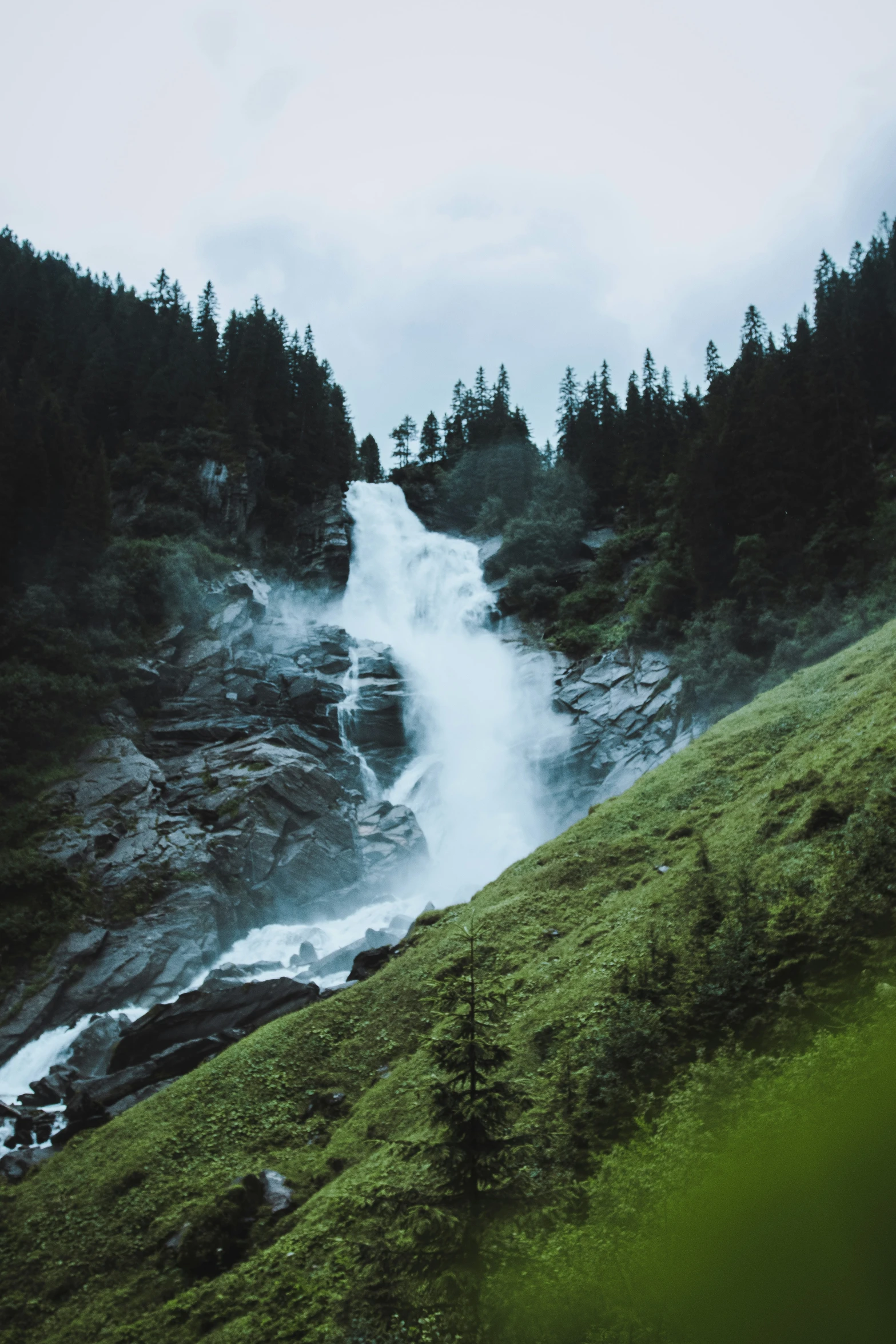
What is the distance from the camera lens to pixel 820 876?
8.92 meters

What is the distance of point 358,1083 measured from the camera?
11.1 meters

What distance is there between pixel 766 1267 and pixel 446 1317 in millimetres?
2914

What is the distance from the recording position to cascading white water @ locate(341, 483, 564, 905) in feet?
123

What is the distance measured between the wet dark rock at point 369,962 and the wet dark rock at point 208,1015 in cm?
211

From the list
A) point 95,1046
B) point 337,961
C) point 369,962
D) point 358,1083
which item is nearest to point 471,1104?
point 358,1083

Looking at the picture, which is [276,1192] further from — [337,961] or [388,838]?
[388,838]

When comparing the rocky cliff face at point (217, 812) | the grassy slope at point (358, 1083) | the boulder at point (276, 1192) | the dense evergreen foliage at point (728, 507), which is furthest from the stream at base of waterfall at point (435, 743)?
the boulder at point (276, 1192)

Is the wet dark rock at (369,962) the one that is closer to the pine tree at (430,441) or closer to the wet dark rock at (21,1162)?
the wet dark rock at (21,1162)

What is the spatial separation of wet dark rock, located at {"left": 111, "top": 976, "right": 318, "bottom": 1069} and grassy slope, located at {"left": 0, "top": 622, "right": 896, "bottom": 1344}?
199 inches

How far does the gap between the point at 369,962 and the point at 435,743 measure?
85.1 feet

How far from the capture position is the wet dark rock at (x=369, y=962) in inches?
643

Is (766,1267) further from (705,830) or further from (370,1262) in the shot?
(705,830)

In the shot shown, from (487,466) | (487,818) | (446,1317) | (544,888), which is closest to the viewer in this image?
(446,1317)

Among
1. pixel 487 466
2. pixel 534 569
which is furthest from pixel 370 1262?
pixel 487 466
